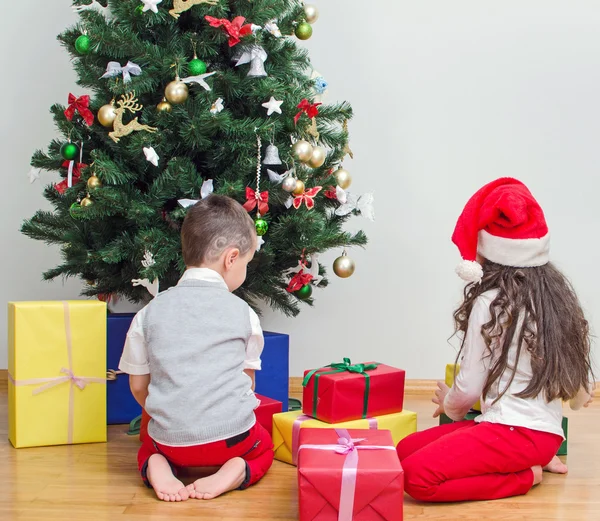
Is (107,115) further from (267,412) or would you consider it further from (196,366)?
(267,412)

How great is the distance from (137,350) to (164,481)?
1.00 feet

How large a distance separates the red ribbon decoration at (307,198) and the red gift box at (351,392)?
1.59ft

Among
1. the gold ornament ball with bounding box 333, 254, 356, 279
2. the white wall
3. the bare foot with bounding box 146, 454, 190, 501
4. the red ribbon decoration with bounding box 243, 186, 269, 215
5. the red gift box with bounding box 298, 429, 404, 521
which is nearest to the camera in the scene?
the red gift box with bounding box 298, 429, 404, 521

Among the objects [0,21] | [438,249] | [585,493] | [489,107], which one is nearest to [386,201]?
[438,249]

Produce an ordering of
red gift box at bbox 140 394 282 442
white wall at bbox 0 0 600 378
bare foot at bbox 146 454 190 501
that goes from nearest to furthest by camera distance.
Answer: bare foot at bbox 146 454 190 501, red gift box at bbox 140 394 282 442, white wall at bbox 0 0 600 378

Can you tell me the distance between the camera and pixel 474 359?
5.67 ft

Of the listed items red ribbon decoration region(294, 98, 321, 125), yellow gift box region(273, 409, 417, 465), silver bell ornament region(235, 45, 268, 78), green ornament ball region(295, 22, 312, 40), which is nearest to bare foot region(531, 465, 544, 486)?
yellow gift box region(273, 409, 417, 465)

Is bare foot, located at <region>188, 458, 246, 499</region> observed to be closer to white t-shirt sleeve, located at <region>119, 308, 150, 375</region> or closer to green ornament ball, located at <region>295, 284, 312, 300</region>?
white t-shirt sleeve, located at <region>119, 308, 150, 375</region>

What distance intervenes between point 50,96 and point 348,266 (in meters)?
1.36

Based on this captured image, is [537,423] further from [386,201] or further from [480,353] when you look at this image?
[386,201]

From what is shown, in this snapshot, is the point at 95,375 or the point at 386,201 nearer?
the point at 95,375

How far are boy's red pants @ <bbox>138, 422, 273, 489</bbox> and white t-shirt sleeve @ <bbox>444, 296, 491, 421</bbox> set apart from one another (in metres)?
0.50

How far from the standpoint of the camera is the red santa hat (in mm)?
1711

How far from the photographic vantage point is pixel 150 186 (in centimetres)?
218
